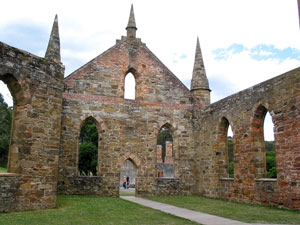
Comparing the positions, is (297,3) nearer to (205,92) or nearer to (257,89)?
(257,89)

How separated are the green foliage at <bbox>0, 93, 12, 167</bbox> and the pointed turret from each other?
89.0 feet

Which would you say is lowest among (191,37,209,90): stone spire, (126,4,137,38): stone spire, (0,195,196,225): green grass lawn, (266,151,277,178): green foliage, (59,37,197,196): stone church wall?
(0,195,196,225): green grass lawn

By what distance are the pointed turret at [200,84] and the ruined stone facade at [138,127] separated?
0.20 feet

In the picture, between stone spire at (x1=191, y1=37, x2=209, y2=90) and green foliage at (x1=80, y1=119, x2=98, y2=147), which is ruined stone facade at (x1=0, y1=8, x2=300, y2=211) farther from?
green foliage at (x1=80, y1=119, x2=98, y2=147)

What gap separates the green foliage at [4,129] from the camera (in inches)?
1457

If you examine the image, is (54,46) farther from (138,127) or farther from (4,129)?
(4,129)

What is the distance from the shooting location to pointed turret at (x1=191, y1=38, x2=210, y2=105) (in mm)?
18297

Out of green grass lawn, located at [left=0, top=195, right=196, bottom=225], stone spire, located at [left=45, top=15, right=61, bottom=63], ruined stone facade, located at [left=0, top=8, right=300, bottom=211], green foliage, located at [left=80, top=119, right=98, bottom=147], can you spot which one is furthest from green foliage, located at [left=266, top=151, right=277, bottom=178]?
green foliage, located at [left=80, top=119, right=98, bottom=147]

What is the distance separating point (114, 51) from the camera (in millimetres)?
17594

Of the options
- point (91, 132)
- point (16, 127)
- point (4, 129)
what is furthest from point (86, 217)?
point (4, 129)

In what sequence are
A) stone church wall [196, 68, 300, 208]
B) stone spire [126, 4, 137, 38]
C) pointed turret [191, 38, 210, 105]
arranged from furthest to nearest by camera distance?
stone spire [126, 4, 137, 38], pointed turret [191, 38, 210, 105], stone church wall [196, 68, 300, 208]

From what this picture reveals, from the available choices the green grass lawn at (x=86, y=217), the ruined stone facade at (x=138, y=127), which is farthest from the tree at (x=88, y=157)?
the green grass lawn at (x=86, y=217)

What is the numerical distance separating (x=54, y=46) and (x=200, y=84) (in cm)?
828

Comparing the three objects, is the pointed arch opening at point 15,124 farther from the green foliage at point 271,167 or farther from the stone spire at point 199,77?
the green foliage at point 271,167
